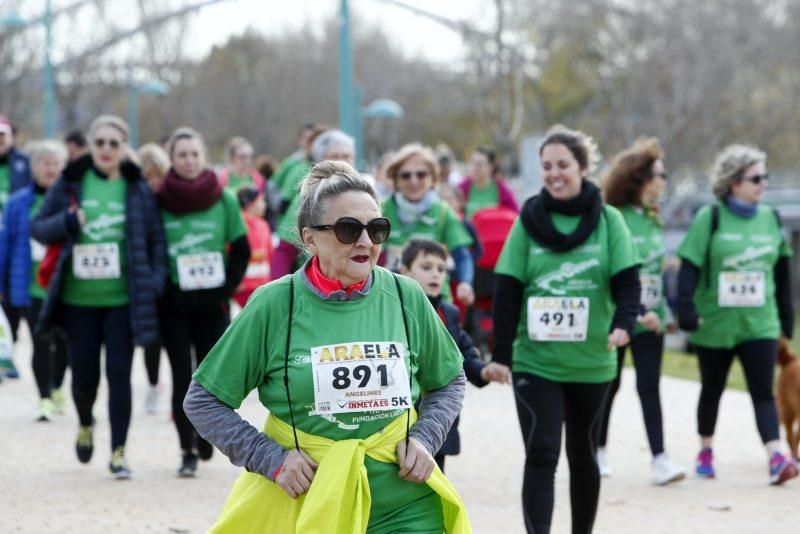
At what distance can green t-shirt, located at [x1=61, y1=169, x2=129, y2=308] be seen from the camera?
8.72m

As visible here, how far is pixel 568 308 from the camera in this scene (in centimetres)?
663

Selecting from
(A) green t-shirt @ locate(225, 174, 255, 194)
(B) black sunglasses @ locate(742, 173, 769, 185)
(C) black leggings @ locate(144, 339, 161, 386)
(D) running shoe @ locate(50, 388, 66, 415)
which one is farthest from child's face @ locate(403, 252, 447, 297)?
(A) green t-shirt @ locate(225, 174, 255, 194)

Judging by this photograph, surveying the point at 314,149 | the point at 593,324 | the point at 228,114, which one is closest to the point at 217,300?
the point at 314,149

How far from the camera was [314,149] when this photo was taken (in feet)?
32.6

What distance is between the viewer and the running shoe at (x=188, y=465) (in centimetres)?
910

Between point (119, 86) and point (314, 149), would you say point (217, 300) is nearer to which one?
point (314, 149)

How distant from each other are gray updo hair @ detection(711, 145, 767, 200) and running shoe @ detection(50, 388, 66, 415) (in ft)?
18.8

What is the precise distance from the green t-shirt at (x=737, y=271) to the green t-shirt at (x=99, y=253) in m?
3.45

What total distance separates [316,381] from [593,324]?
2.65 m

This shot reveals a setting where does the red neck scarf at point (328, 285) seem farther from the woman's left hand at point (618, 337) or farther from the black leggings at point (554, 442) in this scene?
the woman's left hand at point (618, 337)

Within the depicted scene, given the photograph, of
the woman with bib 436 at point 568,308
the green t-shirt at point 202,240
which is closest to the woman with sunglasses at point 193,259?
the green t-shirt at point 202,240

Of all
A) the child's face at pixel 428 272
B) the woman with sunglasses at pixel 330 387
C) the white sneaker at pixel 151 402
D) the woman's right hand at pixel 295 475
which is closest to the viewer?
the woman's right hand at pixel 295 475

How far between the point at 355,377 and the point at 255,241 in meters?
7.75

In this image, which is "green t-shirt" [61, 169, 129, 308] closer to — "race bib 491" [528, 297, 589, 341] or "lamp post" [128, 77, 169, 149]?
"race bib 491" [528, 297, 589, 341]
